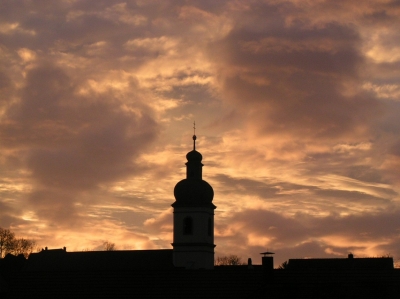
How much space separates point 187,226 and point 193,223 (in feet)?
2.37

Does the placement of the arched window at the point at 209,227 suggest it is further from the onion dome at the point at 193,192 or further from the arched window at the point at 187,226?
the arched window at the point at 187,226

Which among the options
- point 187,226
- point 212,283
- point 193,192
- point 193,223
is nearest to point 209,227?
point 193,223

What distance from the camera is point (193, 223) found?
88562mm

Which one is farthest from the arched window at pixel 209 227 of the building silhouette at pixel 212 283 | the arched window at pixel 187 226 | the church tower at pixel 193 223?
the building silhouette at pixel 212 283

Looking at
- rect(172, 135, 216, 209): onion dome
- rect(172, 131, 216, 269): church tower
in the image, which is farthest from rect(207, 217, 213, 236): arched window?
rect(172, 135, 216, 209): onion dome

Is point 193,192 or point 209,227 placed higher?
point 193,192

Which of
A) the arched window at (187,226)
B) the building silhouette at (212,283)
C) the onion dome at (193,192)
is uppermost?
the onion dome at (193,192)

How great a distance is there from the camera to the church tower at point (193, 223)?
87.8 m

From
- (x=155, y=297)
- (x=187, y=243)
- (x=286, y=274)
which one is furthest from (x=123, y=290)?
(x=187, y=243)

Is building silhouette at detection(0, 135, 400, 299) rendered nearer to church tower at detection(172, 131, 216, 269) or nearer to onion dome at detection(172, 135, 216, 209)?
church tower at detection(172, 131, 216, 269)

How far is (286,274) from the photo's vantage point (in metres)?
45.4

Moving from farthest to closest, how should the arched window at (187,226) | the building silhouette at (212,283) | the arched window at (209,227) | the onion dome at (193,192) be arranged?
the arched window at (209,227) → the onion dome at (193,192) → the arched window at (187,226) → the building silhouette at (212,283)

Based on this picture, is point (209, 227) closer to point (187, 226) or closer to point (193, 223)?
point (193, 223)

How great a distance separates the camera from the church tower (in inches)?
3455
